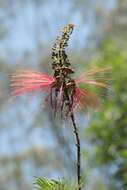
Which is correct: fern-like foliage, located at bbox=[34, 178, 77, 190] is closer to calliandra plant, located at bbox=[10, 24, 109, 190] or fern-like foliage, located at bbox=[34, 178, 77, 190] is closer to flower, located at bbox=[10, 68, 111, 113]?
calliandra plant, located at bbox=[10, 24, 109, 190]

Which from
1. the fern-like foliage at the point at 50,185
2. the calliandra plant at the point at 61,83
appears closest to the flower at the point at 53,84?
the calliandra plant at the point at 61,83

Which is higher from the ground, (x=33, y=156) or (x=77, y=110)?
(x=33, y=156)

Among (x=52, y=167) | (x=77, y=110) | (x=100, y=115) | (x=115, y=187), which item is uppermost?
(x=52, y=167)

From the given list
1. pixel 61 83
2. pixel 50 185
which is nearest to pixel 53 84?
pixel 61 83

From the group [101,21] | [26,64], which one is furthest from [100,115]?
[101,21]

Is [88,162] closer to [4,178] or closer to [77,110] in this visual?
[77,110]

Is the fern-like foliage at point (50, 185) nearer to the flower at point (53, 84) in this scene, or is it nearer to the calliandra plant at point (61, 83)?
the calliandra plant at point (61, 83)
